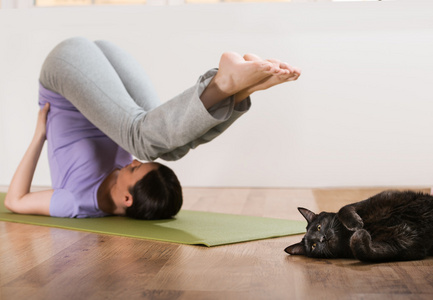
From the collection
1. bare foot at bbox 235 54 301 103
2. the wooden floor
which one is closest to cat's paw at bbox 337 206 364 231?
the wooden floor

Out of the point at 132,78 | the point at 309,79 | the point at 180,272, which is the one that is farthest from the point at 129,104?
the point at 309,79

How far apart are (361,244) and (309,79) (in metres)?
2.51

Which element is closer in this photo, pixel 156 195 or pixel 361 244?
pixel 361 244

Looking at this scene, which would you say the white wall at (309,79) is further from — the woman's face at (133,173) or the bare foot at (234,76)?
the bare foot at (234,76)

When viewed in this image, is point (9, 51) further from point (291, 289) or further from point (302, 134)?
point (291, 289)

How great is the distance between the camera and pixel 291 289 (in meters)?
1.37

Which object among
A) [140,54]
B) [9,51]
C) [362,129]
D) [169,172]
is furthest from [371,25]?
[9,51]

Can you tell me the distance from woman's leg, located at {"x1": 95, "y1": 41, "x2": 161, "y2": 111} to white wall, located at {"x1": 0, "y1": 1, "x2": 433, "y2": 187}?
1280mm

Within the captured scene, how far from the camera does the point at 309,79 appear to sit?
393cm

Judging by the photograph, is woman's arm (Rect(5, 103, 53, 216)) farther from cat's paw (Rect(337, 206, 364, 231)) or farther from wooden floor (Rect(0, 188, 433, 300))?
cat's paw (Rect(337, 206, 364, 231))

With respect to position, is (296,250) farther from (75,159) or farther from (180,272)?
(75,159)

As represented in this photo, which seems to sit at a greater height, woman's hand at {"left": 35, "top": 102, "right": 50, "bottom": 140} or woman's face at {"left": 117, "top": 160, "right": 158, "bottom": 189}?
woman's hand at {"left": 35, "top": 102, "right": 50, "bottom": 140}

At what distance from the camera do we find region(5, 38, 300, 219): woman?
6.20 ft

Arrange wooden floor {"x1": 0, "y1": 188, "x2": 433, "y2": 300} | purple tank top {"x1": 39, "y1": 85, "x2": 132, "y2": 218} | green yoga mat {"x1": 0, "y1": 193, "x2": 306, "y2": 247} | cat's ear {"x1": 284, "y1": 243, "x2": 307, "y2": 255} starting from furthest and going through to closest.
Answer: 1. purple tank top {"x1": 39, "y1": 85, "x2": 132, "y2": 218}
2. green yoga mat {"x1": 0, "y1": 193, "x2": 306, "y2": 247}
3. cat's ear {"x1": 284, "y1": 243, "x2": 307, "y2": 255}
4. wooden floor {"x1": 0, "y1": 188, "x2": 433, "y2": 300}
